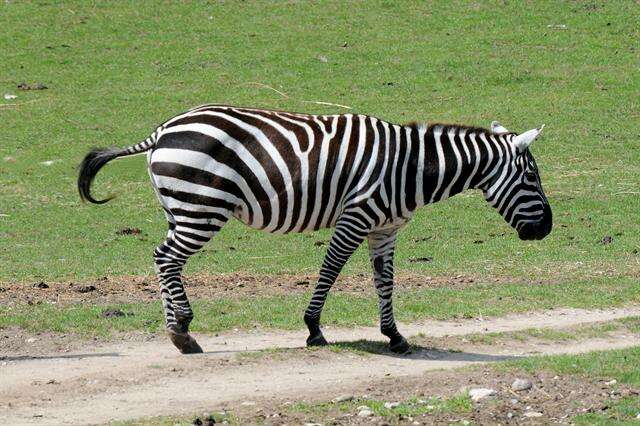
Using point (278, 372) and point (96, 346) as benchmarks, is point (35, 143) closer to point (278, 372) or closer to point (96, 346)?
point (96, 346)

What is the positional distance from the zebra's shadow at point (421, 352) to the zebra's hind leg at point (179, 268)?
4.86 feet

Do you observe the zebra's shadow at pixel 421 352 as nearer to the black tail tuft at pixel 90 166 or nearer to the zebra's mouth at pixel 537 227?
the zebra's mouth at pixel 537 227

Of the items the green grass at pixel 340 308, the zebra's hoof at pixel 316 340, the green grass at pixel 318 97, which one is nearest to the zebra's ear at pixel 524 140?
the green grass at pixel 340 308

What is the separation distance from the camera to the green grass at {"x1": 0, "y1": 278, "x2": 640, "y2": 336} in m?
12.9

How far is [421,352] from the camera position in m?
12.1

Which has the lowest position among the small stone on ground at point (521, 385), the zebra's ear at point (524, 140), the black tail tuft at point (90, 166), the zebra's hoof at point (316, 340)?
the zebra's hoof at point (316, 340)

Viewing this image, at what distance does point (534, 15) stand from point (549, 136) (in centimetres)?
819

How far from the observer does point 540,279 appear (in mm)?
16016

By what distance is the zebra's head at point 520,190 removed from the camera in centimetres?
1218

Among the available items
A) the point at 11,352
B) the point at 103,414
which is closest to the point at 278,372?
the point at 103,414

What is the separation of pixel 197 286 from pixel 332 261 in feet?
12.6

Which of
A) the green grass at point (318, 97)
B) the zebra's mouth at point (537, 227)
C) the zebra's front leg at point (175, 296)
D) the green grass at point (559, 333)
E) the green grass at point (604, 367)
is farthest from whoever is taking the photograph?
the green grass at point (318, 97)

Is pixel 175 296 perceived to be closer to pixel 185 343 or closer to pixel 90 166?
pixel 185 343

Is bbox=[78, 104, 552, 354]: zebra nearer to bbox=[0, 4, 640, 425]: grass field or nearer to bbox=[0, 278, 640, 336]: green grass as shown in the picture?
bbox=[0, 4, 640, 425]: grass field
